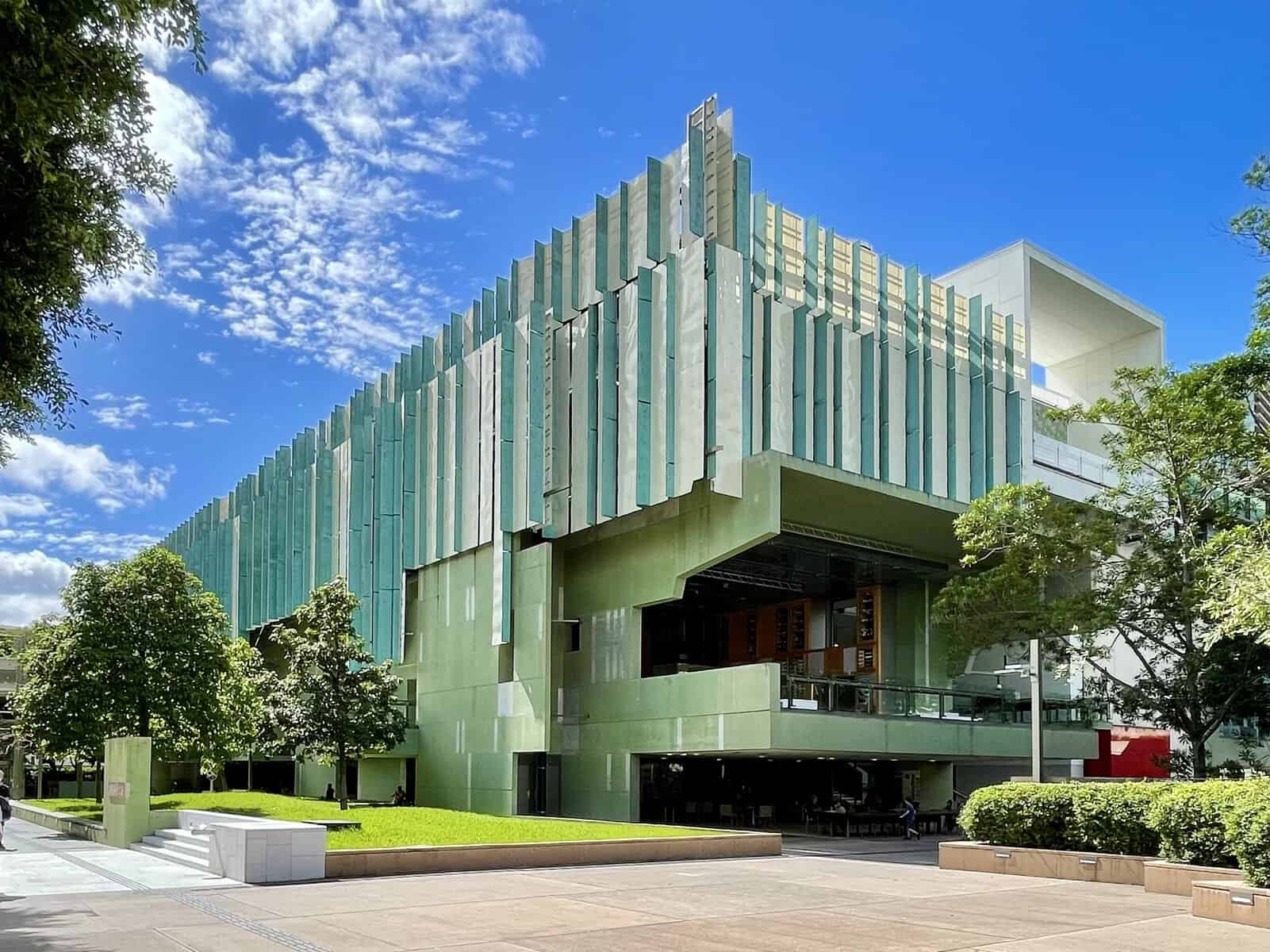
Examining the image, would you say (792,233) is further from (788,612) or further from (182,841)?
(182,841)

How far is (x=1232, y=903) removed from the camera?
14109mm

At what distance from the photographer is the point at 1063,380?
50281 mm

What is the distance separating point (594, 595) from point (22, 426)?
24.7 meters

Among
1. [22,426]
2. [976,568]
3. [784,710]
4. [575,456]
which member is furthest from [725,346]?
[22,426]

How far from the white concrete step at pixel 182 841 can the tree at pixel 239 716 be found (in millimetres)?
9309

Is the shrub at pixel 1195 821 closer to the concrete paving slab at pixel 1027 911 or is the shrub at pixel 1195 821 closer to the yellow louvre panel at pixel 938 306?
the concrete paving slab at pixel 1027 911

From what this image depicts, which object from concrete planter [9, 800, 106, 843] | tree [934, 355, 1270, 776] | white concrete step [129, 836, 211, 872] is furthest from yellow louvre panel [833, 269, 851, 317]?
concrete planter [9, 800, 106, 843]

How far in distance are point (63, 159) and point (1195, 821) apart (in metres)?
16.5

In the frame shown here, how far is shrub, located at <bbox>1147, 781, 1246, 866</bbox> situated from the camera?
1645 centimetres

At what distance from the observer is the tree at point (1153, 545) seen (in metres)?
26.0

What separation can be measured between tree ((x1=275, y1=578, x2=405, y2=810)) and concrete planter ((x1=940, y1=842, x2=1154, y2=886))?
18.2 meters

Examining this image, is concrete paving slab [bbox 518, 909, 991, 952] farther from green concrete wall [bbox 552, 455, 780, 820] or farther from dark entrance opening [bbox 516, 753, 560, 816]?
dark entrance opening [bbox 516, 753, 560, 816]

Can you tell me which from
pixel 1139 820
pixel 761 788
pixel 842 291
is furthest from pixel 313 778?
pixel 1139 820

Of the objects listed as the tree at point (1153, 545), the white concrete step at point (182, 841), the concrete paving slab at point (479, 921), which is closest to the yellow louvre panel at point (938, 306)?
the tree at point (1153, 545)
